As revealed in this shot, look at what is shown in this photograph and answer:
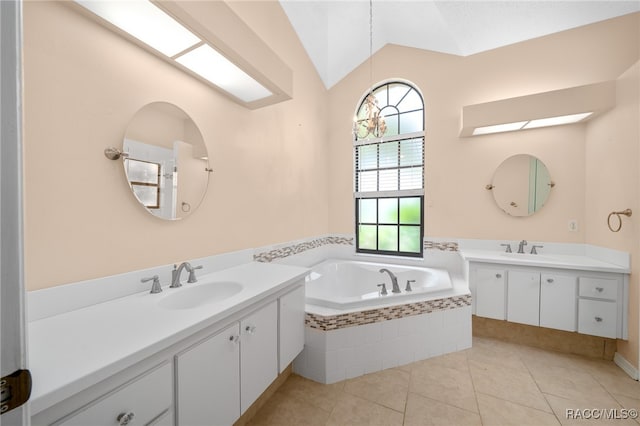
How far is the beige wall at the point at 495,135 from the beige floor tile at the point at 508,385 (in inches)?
53.8

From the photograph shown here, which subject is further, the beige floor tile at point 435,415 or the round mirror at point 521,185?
the round mirror at point 521,185

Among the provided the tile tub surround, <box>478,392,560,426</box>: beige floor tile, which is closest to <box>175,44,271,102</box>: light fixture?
the tile tub surround

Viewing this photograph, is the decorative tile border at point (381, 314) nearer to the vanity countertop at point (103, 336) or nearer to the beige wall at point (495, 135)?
the vanity countertop at point (103, 336)

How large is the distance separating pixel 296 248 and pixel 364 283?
0.99m

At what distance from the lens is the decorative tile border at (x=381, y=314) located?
5.94 feet

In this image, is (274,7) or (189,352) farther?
(274,7)

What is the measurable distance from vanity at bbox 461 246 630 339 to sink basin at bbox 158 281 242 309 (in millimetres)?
2222

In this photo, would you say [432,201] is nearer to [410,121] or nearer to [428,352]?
[410,121]

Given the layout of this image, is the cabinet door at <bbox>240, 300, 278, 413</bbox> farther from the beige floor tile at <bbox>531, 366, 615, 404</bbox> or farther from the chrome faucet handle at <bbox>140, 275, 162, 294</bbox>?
the beige floor tile at <bbox>531, 366, 615, 404</bbox>

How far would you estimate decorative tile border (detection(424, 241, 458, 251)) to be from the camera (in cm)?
290

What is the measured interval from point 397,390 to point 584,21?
3.70 meters

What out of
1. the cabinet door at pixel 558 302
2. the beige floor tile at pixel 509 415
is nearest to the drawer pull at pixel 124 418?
the beige floor tile at pixel 509 415

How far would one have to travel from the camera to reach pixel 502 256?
2.42 metres

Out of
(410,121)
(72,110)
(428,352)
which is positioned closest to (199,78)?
(72,110)
